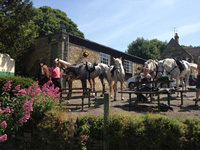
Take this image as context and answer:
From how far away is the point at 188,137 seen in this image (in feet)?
12.8

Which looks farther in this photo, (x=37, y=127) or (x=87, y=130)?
(x=37, y=127)

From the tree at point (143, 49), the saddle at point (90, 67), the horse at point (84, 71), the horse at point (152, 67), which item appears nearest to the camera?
the horse at point (152, 67)

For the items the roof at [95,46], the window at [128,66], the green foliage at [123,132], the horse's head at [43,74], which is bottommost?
the green foliage at [123,132]

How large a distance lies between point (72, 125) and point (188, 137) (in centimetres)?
312

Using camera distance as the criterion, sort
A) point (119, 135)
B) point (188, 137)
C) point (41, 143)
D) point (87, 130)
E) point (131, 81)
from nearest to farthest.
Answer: point (188, 137) → point (119, 135) → point (87, 130) → point (41, 143) → point (131, 81)

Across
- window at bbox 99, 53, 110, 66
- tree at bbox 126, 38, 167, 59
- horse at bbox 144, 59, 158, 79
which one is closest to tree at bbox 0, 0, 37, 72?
window at bbox 99, 53, 110, 66

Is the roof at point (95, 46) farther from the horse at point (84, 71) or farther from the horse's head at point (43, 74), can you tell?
the horse's head at point (43, 74)

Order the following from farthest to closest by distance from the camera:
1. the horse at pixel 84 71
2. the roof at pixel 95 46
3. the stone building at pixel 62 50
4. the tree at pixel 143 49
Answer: the tree at pixel 143 49 < the roof at pixel 95 46 < the stone building at pixel 62 50 < the horse at pixel 84 71

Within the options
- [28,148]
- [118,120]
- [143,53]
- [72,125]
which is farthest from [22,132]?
[143,53]

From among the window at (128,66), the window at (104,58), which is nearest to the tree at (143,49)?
the window at (128,66)

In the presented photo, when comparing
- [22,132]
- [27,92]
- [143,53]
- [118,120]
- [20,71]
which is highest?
[143,53]

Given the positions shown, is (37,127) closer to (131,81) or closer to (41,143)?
(41,143)

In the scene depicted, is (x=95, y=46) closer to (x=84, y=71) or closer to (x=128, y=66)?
(x=128, y=66)

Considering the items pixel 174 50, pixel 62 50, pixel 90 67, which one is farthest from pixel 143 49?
pixel 90 67
